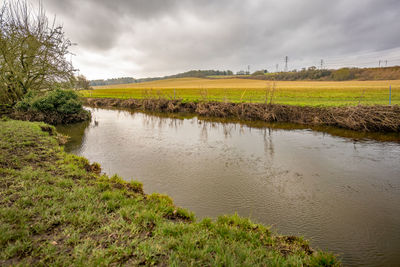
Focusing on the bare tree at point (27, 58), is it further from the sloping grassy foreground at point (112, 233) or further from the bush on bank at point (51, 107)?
the sloping grassy foreground at point (112, 233)

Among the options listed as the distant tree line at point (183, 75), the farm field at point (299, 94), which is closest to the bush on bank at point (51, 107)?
the farm field at point (299, 94)

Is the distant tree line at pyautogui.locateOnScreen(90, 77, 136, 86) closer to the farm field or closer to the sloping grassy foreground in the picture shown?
the farm field

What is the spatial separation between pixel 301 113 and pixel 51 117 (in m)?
18.7

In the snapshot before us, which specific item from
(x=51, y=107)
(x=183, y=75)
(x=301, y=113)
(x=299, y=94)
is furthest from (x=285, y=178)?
(x=183, y=75)

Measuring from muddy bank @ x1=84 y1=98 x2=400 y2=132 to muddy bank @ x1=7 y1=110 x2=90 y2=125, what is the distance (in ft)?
28.5

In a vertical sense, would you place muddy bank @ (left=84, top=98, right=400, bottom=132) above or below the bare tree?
below

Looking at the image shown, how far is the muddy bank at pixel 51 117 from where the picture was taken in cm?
1413

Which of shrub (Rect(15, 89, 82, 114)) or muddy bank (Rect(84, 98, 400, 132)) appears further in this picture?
shrub (Rect(15, 89, 82, 114))

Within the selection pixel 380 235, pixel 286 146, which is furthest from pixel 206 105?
pixel 380 235

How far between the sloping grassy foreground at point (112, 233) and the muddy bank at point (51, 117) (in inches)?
474

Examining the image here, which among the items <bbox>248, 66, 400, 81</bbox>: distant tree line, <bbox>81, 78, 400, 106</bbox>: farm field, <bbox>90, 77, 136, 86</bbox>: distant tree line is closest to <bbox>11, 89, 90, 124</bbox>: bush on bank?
<bbox>81, 78, 400, 106</bbox>: farm field

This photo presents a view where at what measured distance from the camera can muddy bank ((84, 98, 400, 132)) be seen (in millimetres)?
12203

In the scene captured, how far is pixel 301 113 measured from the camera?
1537 centimetres

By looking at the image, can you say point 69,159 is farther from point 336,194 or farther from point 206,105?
point 206,105
